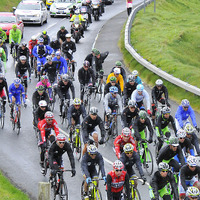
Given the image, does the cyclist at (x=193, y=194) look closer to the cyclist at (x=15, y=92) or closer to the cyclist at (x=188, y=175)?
the cyclist at (x=188, y=175)

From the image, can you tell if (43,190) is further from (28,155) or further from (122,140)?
(28,155)

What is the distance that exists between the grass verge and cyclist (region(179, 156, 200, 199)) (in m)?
4.09

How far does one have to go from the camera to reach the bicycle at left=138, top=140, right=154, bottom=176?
17375 millimetres

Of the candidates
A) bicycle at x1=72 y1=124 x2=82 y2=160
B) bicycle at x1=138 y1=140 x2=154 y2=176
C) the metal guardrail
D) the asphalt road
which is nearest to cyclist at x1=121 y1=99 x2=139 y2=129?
bicycle at x1=138 y1=140 x2=154 y2=176

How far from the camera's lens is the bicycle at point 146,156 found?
57.0 ft

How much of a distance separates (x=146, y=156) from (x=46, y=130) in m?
2.96

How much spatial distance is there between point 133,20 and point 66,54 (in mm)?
15205

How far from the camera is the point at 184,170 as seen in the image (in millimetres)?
14438

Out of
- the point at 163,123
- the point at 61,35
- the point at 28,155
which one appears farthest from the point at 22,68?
the point at 163,123

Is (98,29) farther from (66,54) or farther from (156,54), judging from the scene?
(66,54)

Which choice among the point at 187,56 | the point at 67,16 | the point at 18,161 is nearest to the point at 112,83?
the point at 18,161

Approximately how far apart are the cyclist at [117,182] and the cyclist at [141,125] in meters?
3.44

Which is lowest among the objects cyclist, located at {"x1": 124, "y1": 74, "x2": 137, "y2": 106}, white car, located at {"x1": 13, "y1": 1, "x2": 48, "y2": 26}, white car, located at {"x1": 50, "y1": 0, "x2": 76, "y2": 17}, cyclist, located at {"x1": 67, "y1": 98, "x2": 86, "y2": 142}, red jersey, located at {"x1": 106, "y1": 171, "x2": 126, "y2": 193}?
white car, located at {"x1": 50, "y1": 0, "x2": 76, "y2": 17}

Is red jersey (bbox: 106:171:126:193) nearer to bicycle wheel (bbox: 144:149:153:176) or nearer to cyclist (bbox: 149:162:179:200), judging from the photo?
cyclist (bbox: 149:162:179:200)
